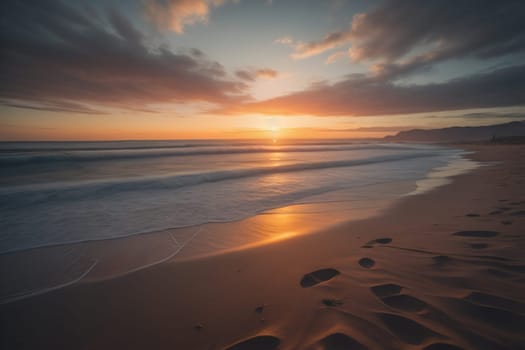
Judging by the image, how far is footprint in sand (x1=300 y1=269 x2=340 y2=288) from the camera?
7.41 ft

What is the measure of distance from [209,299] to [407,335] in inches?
67.0

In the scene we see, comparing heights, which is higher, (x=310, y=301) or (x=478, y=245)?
(x=478, y=245)

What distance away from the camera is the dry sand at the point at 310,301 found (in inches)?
62.4

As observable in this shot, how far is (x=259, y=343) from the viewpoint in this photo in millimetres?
1598

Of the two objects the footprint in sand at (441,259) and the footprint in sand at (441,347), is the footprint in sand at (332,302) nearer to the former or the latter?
the footprint in sand at (441,347)

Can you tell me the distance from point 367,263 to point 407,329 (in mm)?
989

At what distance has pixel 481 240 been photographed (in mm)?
2842

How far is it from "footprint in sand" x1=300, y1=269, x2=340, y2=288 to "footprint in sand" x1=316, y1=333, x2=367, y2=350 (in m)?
0.65

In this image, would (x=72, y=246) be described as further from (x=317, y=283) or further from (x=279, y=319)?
(x=317, y=283)

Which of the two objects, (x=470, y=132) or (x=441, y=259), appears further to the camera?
(x=470, y=132)

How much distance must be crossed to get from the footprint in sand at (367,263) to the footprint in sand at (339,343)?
108 centimetres

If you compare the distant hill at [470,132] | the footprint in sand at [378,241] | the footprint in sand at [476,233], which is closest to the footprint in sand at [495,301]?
the footprint in sand at [378,241]

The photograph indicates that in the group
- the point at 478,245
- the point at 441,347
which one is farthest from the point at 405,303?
the point at 478,245

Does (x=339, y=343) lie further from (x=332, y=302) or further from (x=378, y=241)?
(x=378, y=241)
